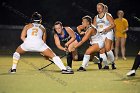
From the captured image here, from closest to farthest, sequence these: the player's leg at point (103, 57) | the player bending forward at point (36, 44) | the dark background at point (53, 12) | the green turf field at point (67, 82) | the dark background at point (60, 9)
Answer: the green turf field at point (67, 82)
the player bending forward at point (36, 44)
the player's leg at point (103, 57)
the dark background at point (53, 12)
the dark background at point (60, 9)

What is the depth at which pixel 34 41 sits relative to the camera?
11617 millimetres

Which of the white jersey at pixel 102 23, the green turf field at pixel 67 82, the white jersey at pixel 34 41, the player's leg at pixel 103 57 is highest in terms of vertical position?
the white jersey at pixel 102 23

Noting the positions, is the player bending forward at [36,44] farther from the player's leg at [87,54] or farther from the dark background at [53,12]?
the dark background at [53,12]

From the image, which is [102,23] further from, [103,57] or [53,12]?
[53,12]

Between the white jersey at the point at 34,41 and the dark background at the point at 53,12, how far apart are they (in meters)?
13.7

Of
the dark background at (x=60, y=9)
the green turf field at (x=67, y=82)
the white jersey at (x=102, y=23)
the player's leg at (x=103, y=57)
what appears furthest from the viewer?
the dark background at (x=60, y=9)

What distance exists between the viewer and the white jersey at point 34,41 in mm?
11586

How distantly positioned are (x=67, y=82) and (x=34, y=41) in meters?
2.04

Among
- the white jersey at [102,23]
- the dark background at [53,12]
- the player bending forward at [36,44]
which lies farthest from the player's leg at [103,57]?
the dark background at [53,12]

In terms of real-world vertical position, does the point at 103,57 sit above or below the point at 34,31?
below

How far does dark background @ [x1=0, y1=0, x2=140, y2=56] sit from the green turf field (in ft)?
43.8

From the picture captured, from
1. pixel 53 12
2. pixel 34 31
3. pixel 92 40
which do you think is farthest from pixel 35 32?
Answer: pixel 53 12

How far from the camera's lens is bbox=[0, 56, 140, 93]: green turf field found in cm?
890

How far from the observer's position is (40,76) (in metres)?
11.1
